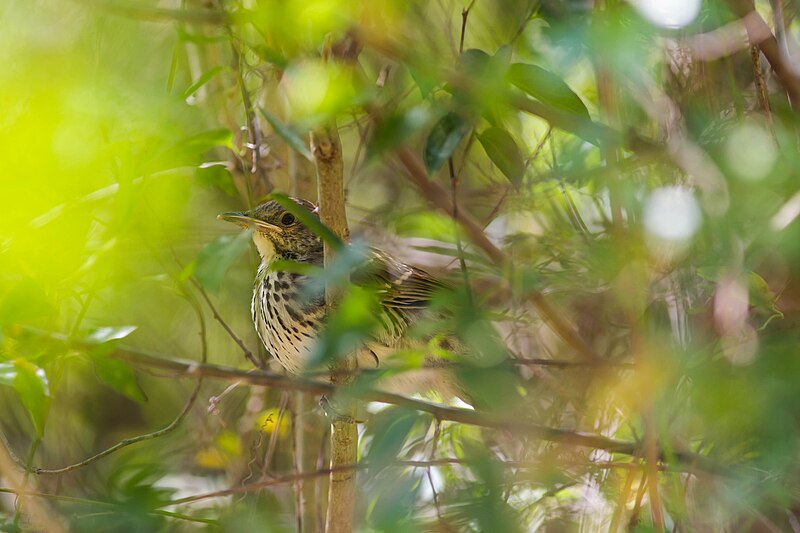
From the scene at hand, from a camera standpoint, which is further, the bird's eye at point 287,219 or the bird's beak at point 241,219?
the bird's eye at point 287,219

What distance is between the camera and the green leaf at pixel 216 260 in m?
2.45

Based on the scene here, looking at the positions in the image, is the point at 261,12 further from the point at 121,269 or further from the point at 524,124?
the point at 524,124

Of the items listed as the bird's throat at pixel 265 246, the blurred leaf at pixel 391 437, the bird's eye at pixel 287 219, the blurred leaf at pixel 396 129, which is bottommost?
the blurred leaf at pixel 391 437

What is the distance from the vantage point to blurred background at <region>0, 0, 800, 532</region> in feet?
6.60

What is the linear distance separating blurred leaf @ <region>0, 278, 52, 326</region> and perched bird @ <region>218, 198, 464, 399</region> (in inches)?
45.3

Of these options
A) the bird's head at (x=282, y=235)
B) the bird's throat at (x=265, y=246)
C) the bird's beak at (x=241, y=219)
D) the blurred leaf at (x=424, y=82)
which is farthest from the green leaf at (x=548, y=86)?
the bird's throat at (x=265, y=246)

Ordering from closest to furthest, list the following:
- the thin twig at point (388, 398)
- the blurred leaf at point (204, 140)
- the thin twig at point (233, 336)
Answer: the thin twig at point (388, 398)
the blurred leaf at point (204, 140)
the thin twig at point (233, 336)

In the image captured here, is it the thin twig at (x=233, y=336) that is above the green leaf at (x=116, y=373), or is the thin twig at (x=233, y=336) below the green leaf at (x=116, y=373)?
above

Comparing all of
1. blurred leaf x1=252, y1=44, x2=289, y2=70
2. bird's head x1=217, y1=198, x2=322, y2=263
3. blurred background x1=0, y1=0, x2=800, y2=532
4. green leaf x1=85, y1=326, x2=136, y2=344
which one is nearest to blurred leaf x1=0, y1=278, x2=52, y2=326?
blurred background x1=0, y1=0, x2=800, y2=532

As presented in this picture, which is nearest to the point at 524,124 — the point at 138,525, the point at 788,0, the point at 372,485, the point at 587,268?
the point at 788,0

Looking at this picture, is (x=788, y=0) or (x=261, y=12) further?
(x=788, y=0)

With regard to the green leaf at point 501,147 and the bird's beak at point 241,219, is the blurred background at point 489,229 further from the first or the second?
the bird's beak at point 241,219

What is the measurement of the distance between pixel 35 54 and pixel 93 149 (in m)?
0.60

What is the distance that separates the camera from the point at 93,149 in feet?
6.62
